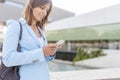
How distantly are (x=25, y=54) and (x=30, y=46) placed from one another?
0.08 meters

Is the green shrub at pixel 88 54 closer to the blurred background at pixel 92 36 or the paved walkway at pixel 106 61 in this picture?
the blurred background at pixel 92 36

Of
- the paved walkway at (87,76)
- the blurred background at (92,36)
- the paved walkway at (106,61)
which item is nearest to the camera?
the paved walkway at (87,76)

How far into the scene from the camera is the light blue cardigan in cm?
124

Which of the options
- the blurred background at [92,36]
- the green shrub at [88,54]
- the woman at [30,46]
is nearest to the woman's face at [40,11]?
the woman at [30,46]

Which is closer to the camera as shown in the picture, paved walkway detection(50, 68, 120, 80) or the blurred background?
paved walkway detection(50, 68, 120, 80)

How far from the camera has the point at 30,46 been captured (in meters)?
1.31

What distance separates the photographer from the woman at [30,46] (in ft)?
4.07

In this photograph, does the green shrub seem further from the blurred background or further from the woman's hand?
the woman's hand

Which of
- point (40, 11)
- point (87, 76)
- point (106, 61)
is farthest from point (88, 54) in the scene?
point (40, 11)

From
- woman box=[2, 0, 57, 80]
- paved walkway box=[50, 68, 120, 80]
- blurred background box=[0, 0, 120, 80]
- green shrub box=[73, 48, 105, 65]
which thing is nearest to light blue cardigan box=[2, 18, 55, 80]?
woman box=[2, 0, 57, 80]

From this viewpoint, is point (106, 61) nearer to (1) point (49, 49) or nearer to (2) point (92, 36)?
(2) point (92, 36)

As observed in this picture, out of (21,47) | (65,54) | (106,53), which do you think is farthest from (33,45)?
(65,54)

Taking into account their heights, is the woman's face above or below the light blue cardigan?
above

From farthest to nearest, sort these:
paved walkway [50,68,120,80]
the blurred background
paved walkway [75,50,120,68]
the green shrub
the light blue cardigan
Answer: the green shrub, the blurred background, paved walkway [75,50,120,68], paved walkway [50,68,120,80], the light blue cardigan
